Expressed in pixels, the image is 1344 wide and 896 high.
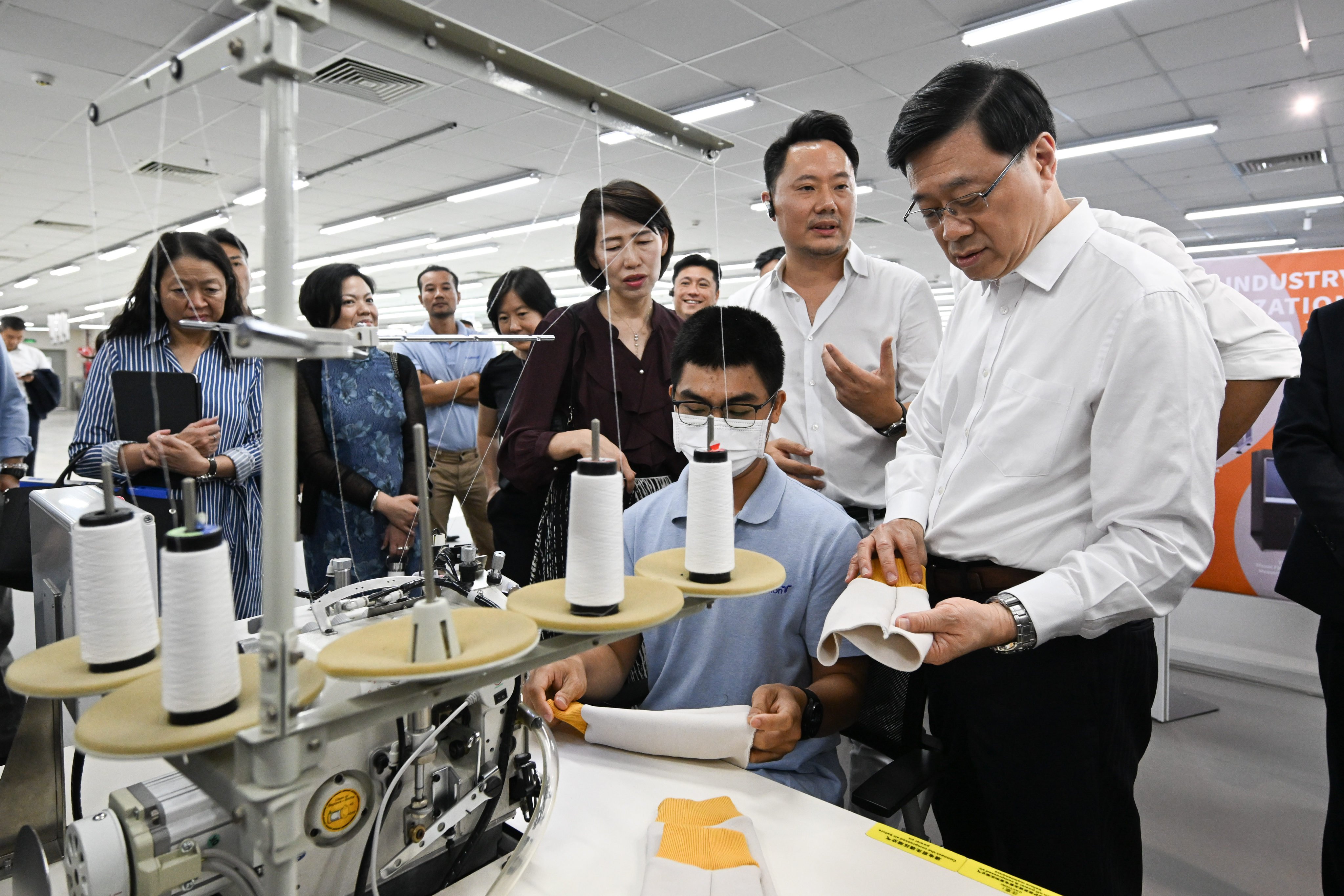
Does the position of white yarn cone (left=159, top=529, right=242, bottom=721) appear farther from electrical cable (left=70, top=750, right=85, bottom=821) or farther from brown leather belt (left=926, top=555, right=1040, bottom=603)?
brown leather belt (left=926, top=555, right=1040, bottom=603)

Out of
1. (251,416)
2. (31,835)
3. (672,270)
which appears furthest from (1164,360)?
(672,270)

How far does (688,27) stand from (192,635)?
14.4 ft

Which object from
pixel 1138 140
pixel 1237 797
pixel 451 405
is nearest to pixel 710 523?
pixel 451 405

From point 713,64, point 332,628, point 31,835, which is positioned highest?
point 713,64

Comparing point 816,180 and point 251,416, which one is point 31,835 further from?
point 816,180

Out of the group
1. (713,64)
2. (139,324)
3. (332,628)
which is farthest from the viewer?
(713,64)

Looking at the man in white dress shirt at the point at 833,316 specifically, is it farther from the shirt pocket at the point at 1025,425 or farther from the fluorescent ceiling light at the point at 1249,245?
the fluorescent ceiling light at the point at 1249,245

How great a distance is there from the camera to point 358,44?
777 mm

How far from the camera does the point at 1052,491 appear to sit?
47.5 inches

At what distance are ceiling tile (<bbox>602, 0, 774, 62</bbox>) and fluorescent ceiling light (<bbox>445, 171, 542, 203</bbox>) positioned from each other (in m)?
2.52

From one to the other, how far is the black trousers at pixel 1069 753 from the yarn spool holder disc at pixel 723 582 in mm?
475

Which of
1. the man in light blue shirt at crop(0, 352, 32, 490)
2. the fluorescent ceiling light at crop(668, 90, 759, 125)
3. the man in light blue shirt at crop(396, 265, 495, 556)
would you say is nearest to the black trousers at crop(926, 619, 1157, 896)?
the man in light blue shirt at crop(396, 265, 495, 556)

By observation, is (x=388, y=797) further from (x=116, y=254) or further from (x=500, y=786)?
(x=116, y=254)

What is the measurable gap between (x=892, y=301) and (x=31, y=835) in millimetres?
1830
